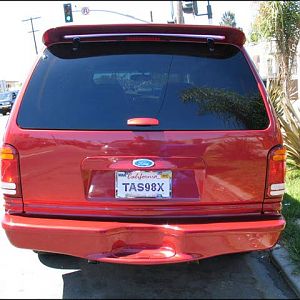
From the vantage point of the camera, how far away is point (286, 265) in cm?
412

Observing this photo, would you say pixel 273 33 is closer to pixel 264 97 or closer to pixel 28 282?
pixel 264 97

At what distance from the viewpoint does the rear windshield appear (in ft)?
10.6

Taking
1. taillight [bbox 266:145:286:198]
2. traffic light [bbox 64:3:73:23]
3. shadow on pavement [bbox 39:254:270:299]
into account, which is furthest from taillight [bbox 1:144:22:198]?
traffic light [bbox 64:3:73:23]

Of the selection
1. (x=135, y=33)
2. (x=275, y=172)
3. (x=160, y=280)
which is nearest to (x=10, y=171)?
(x=135, y=33)

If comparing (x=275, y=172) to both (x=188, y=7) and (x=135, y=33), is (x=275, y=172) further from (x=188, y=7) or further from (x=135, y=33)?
(x=188, y=7)

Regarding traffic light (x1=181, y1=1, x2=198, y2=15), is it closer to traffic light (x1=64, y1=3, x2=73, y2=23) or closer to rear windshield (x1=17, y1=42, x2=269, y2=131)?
traffic light (x1=64, y1=3, x2=73, y2=23)

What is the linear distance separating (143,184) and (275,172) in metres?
0.93

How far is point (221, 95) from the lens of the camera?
10.9 ft

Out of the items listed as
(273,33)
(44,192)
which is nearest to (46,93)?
(44,192)

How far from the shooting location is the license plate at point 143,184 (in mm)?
3182

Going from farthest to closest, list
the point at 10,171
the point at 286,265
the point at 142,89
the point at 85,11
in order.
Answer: the point at 85,11, the point at 286,265, the point at 142,89, the point at 10,171

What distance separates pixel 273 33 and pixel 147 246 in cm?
926

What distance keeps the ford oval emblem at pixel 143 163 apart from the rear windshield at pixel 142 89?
0.21m

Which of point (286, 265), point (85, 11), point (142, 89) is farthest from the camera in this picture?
point (85, 11)
